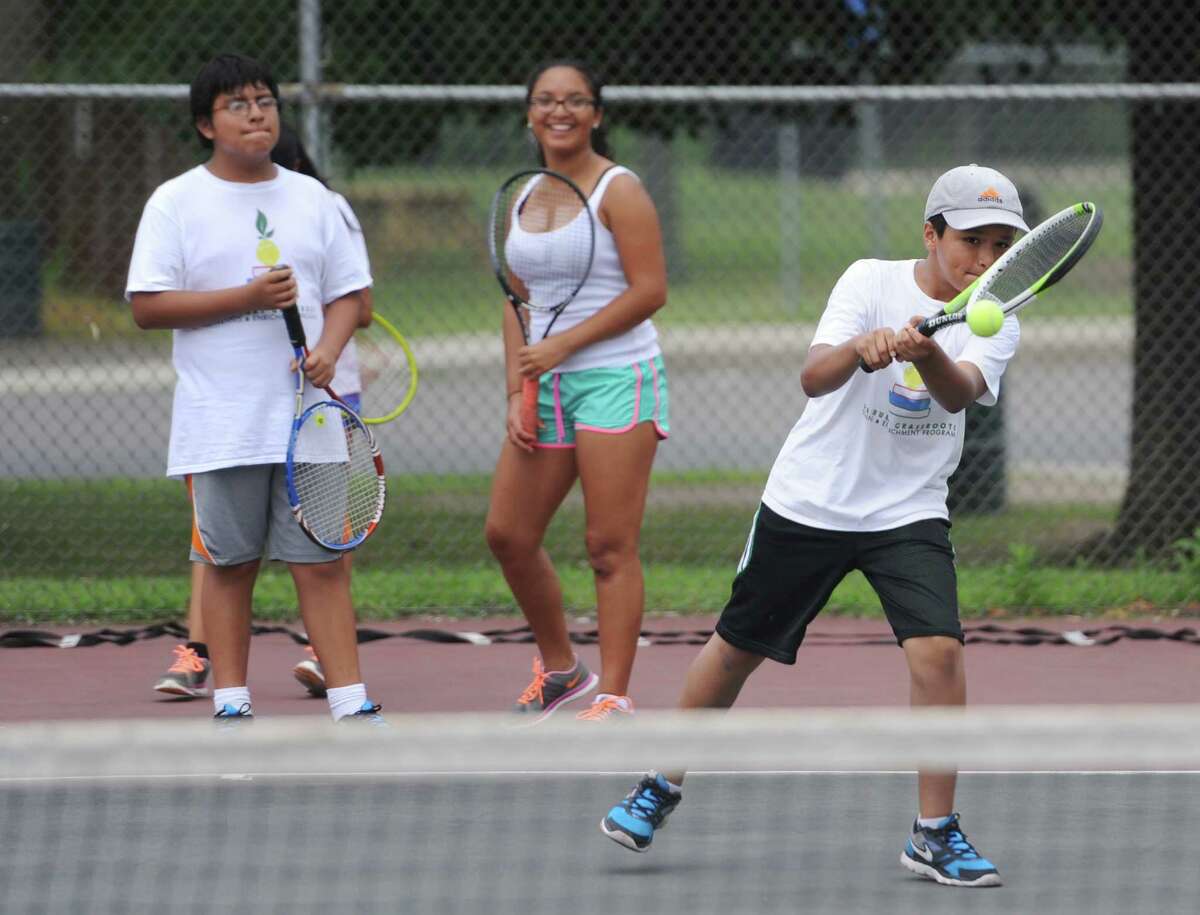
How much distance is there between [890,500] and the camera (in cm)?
466

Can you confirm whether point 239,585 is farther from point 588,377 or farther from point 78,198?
point 78,198

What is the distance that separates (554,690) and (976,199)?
88.1 inches

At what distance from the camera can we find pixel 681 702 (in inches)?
194

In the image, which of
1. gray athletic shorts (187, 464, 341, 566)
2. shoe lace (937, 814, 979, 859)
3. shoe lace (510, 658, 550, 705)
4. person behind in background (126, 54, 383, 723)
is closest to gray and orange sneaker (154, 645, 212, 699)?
person behind in background (126, 54, 383, 723)

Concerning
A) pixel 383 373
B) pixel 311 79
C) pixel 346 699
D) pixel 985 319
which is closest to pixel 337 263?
pixel 346 699

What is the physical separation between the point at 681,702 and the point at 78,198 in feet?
20.1

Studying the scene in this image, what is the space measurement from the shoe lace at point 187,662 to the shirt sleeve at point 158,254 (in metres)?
1.45

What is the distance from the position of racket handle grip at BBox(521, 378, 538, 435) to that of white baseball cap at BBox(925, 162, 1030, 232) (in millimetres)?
1640

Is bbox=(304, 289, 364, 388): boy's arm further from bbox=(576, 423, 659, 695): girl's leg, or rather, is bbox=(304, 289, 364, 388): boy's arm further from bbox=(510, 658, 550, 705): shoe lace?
bbox=(510, 658, 550, 705): shoe lace

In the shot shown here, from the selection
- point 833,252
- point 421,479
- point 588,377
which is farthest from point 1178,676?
point 833,252

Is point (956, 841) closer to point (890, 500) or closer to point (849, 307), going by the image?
point (890, 500)

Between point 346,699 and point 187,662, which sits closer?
point 346,699

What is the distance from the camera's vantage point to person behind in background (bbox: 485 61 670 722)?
582cm

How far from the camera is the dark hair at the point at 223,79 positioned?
18.1 ft
